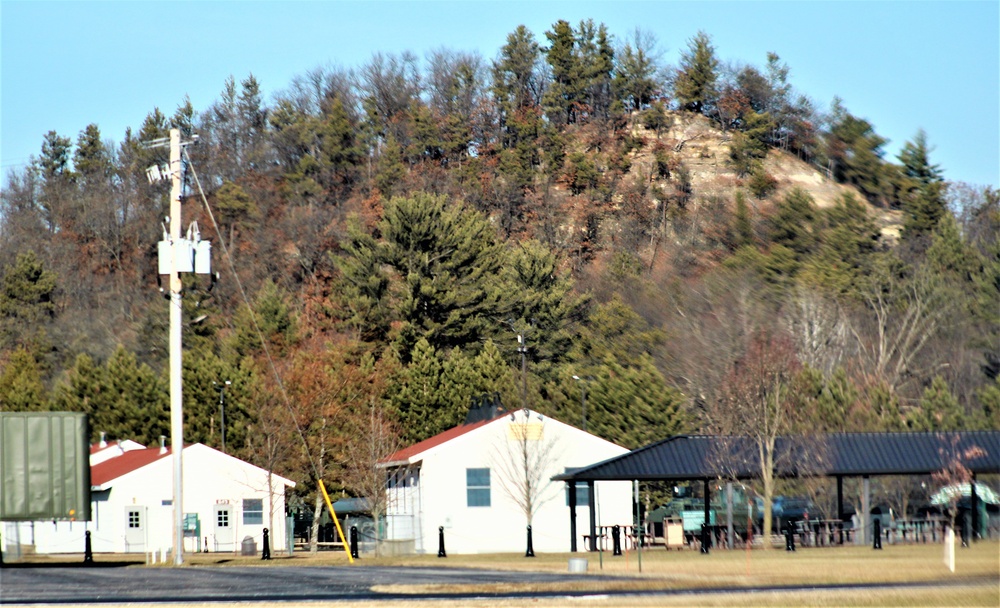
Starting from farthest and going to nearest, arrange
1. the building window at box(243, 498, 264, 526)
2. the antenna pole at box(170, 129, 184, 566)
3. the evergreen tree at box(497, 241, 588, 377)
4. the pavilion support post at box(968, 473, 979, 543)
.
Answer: the evergreen tree at box(497, 241, 588, 377) → the building window at box(243, 498, 264, 526) → the pavilion support post at box(968, 473, 979, 543) → the antenna pole at box(170, 129, 184, 566)

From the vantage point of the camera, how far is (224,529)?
174ft

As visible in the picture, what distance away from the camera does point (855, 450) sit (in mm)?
38969

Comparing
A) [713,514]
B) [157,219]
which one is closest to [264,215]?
[157,219]

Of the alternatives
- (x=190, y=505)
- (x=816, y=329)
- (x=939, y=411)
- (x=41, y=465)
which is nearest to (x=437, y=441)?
(x=190, y=505)

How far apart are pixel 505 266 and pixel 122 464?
99.3 ft

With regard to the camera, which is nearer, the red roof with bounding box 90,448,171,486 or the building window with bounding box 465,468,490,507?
the building window with bounding box 465,468,490,507

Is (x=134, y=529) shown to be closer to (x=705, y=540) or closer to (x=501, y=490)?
(x=501, y=490)

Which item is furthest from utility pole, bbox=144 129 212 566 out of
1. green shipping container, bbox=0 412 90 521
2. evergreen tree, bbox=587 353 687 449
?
evergreen tree, bbox=587 353 687 449

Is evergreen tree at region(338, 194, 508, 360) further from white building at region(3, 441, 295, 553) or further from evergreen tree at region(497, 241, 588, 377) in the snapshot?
white building at region(3, 441, 295, 553)

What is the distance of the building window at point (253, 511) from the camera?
5350 centimetres

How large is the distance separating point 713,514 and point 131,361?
3513 cm

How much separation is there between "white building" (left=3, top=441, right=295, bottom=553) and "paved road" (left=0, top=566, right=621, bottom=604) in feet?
71.9

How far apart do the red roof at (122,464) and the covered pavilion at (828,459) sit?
71.1 ft

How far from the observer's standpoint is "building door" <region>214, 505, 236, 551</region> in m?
52.1
